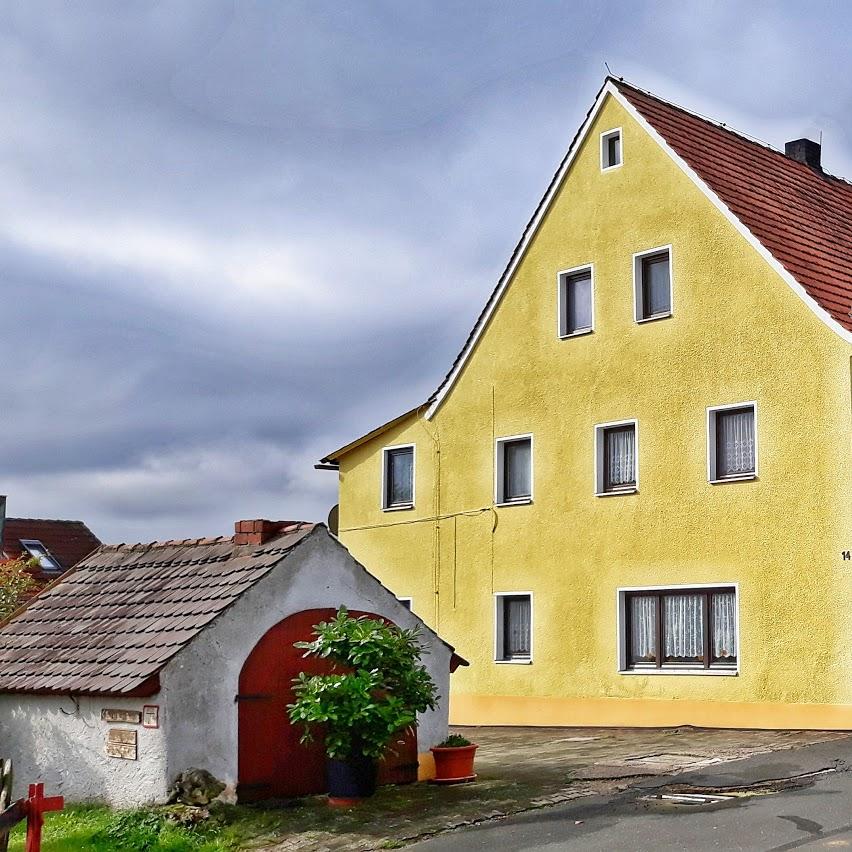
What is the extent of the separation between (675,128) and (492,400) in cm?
611

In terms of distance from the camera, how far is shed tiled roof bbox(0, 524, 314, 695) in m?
14.1

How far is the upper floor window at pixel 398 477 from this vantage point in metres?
28.1

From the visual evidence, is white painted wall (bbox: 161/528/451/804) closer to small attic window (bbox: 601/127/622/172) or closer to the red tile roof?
the red tile roof

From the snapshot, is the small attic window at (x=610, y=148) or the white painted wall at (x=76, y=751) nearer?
the white painted wall at (x=76, y=751)

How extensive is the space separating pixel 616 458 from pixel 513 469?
105 inches

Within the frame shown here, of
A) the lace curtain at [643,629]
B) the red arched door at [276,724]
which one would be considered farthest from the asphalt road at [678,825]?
the lace curtain at [643,629]

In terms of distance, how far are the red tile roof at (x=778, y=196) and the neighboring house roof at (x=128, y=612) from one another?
409 inches

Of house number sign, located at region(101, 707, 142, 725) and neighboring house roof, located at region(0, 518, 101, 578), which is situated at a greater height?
neighboring house roof, located at region(0, 518, 101, 578)

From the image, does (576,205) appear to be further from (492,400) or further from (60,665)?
(60,665)

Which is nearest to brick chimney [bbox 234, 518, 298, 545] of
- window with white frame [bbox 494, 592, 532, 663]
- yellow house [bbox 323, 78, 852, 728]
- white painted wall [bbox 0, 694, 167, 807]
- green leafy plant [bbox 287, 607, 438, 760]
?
green leafy plant [bbox 287, 607, 438, 760]

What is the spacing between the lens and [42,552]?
4872cm

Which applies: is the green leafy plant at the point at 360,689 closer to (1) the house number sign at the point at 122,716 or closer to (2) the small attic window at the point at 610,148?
(1) the house number sign at the point at 122,716

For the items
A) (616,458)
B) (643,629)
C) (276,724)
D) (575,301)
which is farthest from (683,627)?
(276,724)

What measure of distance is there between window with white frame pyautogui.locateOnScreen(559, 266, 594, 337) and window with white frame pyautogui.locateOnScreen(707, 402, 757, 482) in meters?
3.45
